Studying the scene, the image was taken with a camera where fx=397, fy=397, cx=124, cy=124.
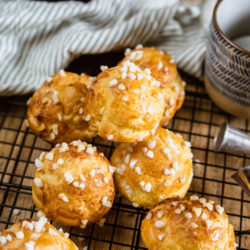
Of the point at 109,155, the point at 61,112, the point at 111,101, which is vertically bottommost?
the point at 109,155

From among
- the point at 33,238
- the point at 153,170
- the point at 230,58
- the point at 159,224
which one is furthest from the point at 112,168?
the point at 230,58

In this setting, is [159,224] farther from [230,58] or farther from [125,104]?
[230,58]

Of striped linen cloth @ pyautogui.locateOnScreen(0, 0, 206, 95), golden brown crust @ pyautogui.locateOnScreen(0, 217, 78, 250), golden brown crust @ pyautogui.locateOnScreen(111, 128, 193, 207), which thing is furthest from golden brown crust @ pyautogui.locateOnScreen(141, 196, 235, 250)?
striped linen cloth @ pyautogui.locateOnScreen(0, 0, 206, 95)

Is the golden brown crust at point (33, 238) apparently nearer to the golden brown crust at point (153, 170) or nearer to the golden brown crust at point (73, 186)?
the golden brown crust at point (73, 186)

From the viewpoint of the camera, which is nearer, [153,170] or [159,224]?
[159,224]

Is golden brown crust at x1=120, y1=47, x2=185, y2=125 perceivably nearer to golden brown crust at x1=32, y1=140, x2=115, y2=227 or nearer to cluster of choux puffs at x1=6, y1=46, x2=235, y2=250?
cluster of choux puffs at x1=6, y1=46, x2=235, y2=250

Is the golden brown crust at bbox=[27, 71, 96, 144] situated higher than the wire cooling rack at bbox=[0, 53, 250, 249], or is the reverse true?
the golden brown crust at bbox=[27, 71, 96, 144]

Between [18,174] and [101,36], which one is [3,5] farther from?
[18,174]

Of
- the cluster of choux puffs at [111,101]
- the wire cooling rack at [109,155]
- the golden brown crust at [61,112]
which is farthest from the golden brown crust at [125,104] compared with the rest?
the wire cooling rack at [109,155]
